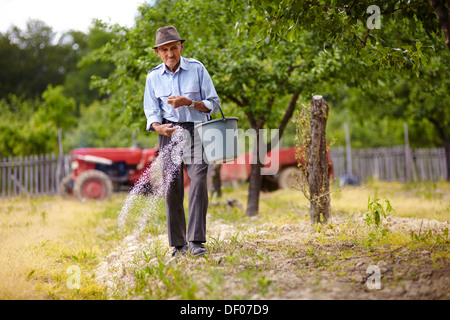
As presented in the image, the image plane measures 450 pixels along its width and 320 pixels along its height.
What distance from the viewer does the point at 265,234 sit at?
4.70 m

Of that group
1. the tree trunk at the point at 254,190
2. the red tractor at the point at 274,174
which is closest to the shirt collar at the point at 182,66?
the tree trunk at the point at 254,190

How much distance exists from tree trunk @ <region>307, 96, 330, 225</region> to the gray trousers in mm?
1751

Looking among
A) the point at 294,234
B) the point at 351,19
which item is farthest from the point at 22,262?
the point at 351,19

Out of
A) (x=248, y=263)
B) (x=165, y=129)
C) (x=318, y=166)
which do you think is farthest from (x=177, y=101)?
(x=318, y=166)

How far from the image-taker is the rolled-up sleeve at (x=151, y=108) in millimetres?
3818

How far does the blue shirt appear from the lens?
3814 millimetres

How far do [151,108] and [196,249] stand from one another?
1299 millimetres

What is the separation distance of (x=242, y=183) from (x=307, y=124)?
8292 mm

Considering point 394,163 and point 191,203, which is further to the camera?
point 394,163

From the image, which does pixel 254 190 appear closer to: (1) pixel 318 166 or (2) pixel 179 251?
(1) pixel 318 166

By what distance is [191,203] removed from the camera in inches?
146

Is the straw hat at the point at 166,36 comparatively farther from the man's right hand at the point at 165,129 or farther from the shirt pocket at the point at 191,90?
the man's right hand at the point at 165,129

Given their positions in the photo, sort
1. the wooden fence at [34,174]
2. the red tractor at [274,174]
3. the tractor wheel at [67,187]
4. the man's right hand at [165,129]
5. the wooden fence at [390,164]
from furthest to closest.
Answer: the wooden fence at [390,164] < the wooden fence at [34,174] < the red tractor at [274,174] < the tractor wheel at [67,187] < the man's right hand at [165,129]

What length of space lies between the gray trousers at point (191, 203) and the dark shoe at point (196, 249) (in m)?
0.05
